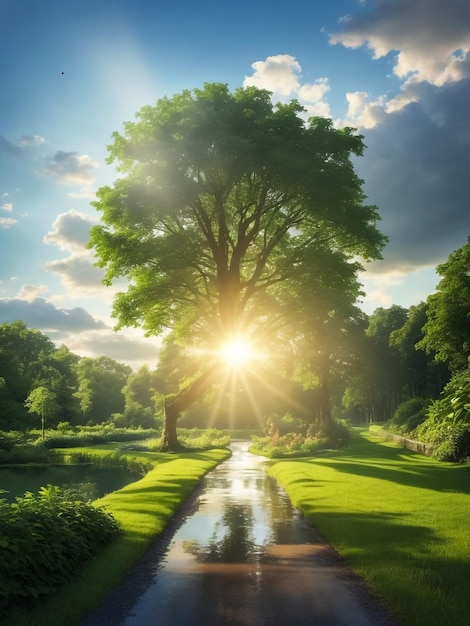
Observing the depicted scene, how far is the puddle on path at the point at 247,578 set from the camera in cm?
715

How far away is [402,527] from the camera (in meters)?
12.3

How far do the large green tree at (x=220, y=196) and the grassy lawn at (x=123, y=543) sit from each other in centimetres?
1190

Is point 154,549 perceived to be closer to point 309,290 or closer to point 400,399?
point 309,290

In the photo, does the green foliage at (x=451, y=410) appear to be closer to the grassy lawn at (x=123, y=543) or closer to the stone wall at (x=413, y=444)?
the grassy lawn at (x=123, y=543)

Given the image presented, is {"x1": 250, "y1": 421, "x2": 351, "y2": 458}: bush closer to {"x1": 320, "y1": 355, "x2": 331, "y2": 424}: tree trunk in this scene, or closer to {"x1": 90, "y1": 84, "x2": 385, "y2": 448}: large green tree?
{"x1": 320, "y1": 355, "x2": 331, "y2": 424}: tree trunk

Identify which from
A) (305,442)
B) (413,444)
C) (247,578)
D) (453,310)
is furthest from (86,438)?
(247,578)

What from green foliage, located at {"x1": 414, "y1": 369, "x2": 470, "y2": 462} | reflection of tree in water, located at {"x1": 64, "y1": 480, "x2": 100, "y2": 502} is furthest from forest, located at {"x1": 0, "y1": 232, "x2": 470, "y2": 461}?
reflection of tree in water, located at {"x1": 64, "y1": 480, "x2": 100, "y2": 502}

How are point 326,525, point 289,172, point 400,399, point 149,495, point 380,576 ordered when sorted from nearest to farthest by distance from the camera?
point 380,576
point 326,525
point 149,495
point 289,172
point 400,399

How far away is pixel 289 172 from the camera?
87.4 feet

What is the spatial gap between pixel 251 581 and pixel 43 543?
11.8 feet

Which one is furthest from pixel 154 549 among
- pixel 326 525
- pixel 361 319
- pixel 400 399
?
pixel 400 399

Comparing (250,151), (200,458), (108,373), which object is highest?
(250,151)

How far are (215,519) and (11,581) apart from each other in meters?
7.55

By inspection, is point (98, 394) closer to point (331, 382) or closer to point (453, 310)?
point (331, 382)
